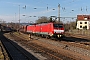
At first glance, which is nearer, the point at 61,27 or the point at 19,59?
the point at 19,59

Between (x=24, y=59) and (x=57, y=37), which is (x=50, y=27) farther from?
(x=24, y=59)

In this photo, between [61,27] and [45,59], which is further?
[61,27]

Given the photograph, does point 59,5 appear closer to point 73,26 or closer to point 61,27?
point 61,27

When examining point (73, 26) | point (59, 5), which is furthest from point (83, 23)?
point (59, 5)

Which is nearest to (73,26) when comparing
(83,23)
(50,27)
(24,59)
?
(83,23)

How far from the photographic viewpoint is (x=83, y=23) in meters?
125

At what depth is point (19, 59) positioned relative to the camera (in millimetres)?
18531

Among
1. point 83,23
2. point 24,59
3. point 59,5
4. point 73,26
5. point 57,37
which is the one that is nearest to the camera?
point 24,59

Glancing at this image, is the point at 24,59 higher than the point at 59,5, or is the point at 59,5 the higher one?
the point at 59,5

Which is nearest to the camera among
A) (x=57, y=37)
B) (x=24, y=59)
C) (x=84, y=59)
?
(x=84, y=59)

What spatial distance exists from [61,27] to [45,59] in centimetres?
2063

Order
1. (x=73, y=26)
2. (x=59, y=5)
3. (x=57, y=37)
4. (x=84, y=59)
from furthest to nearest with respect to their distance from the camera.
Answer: (x=73, y=26) < (x=59, y=5) < (x=57, y=37) < (x=84, y=59)

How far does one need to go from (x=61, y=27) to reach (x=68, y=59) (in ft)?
69.1

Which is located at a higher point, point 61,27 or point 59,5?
point 59,5
